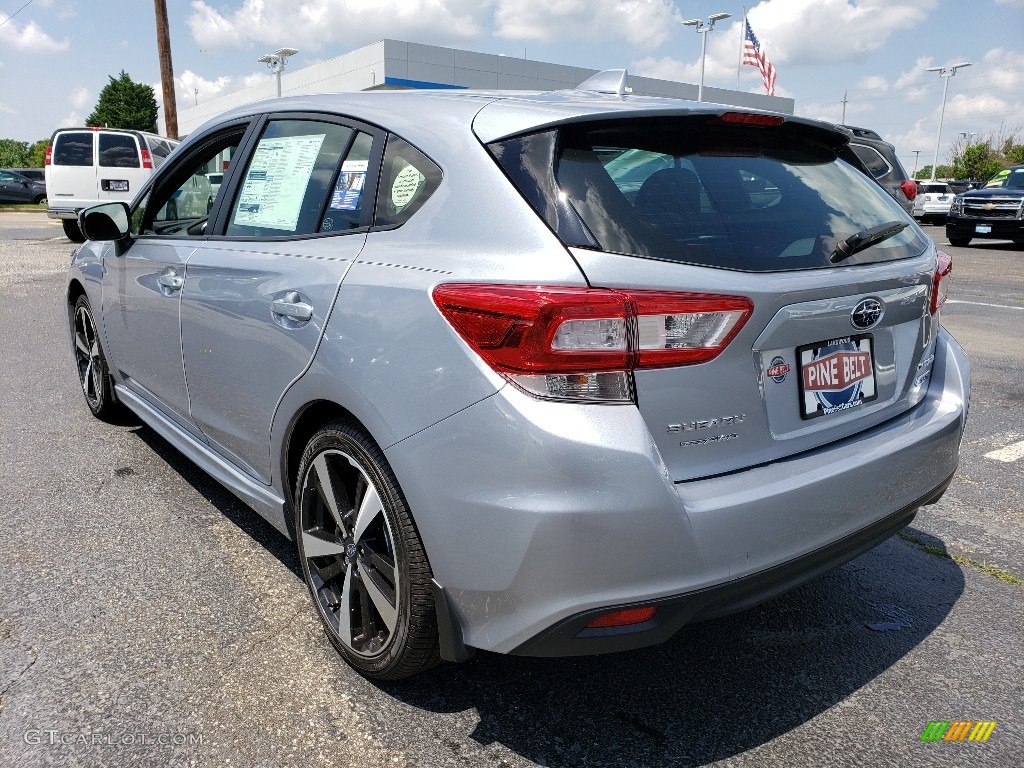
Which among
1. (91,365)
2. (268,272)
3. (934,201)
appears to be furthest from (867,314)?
(934,201)

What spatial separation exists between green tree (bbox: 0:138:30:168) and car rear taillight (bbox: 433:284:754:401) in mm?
73721

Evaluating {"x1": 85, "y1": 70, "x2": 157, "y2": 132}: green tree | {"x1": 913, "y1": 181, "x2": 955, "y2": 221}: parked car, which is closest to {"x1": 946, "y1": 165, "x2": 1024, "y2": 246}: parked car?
{"x1": 913, "y1": 181, "x2": 955, "y2": 221}: parked car

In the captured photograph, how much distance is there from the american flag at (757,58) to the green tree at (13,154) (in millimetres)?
56246

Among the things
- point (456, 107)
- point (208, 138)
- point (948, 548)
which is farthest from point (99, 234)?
point (948, 548)

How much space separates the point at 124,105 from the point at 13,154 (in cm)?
1199

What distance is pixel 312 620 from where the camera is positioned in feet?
9.20

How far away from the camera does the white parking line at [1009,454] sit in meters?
4.48

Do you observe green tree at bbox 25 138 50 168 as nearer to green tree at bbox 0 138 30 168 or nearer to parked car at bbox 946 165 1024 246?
green tree at bbox 0 138 30 168

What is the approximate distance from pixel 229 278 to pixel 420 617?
1.42 metres

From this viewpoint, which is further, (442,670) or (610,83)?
(610,83)

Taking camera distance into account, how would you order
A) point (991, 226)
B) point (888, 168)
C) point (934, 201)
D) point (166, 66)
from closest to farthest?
point (888, 168) < point (991, 226) < point (166, 66) < point (934, 201)

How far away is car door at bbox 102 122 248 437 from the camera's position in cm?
336

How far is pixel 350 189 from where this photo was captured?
101 inches

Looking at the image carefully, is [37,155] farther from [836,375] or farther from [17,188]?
[836,375]
